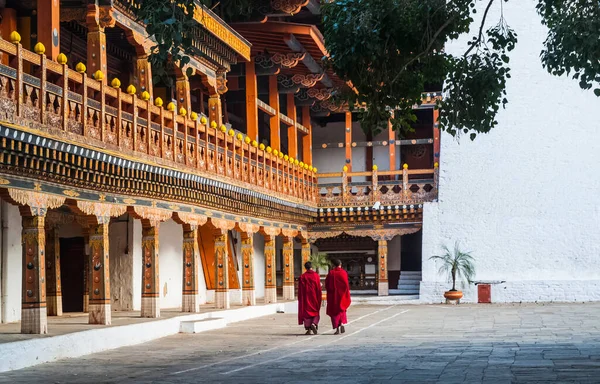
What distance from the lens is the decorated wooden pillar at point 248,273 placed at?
2098cm

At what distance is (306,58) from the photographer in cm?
2222

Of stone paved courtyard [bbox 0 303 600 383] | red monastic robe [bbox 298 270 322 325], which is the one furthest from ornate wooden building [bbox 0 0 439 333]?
red monastic robe [bbox 298 270 322 325]

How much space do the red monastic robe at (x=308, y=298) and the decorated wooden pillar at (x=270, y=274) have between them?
7320 mm

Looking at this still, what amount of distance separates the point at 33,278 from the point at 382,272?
15.9m

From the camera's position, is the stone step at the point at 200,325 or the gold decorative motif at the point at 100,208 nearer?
the gold decorative motif at the point at 100,208

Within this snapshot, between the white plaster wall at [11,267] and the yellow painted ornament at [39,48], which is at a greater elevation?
the yellow painted ornament at [39,48]

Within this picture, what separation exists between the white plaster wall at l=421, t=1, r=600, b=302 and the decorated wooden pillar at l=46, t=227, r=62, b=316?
1255cm

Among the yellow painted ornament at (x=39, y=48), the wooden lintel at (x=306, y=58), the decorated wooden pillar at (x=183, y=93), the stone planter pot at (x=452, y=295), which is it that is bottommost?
the stone planter pot at (x=452, y=295)

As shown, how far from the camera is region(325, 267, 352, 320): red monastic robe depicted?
15289 millimetres

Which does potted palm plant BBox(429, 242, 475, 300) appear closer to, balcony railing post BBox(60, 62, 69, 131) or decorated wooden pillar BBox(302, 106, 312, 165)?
decorated wooden pillar BBox(302, 106, 312, 165)

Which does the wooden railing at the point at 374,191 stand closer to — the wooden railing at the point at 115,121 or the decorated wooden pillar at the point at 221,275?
the wooden railing at the point at 115,121

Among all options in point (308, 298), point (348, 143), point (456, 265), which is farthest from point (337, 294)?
point (348, 143)

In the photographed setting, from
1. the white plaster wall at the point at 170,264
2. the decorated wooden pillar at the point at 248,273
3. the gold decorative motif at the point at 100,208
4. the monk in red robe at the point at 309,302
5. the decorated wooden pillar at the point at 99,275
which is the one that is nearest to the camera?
the gold decorative motif at the point at 100,208

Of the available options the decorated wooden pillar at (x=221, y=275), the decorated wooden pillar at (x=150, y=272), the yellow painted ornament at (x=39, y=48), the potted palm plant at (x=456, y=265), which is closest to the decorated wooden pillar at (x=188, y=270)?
the decorated wooden pillar at (x=150, y=272)
